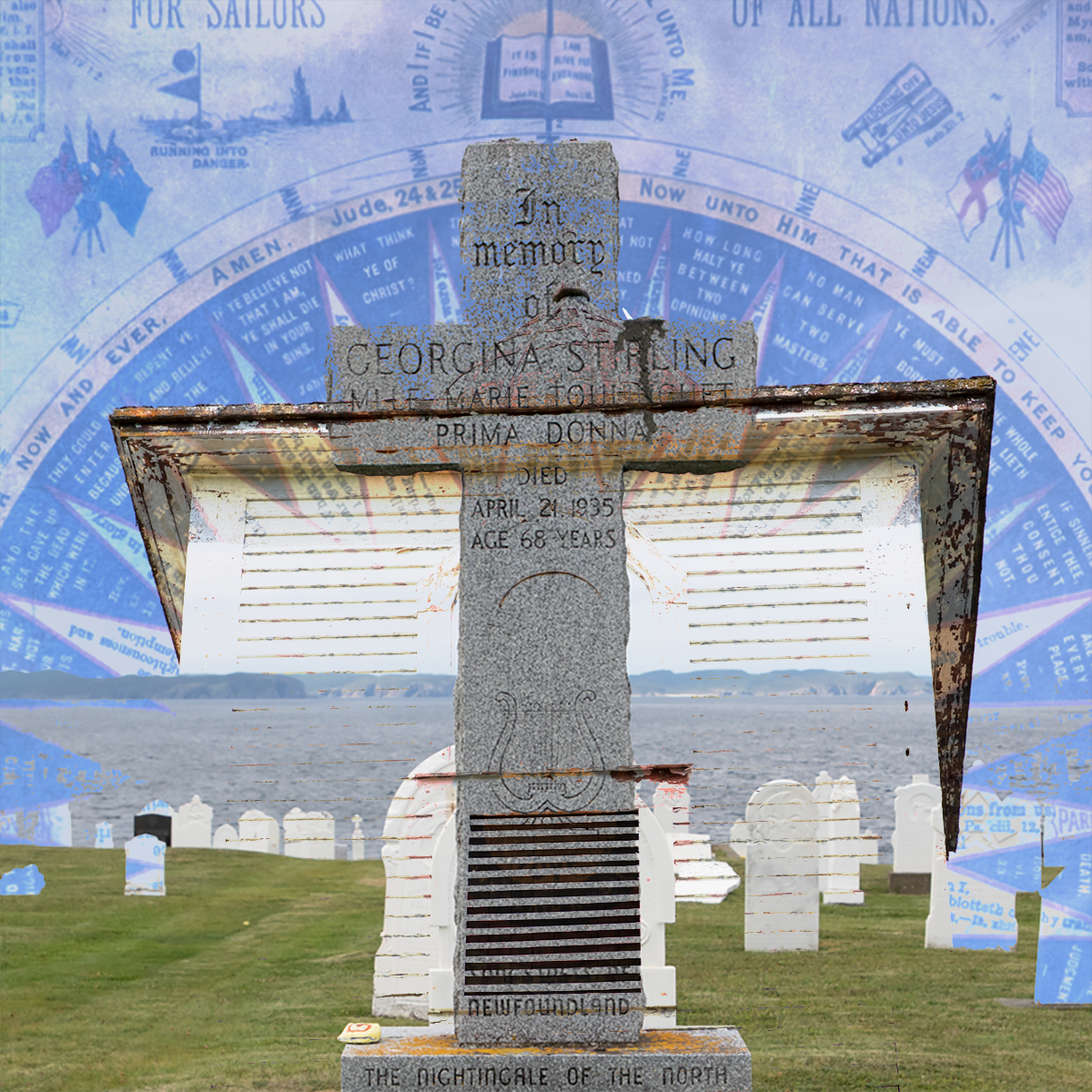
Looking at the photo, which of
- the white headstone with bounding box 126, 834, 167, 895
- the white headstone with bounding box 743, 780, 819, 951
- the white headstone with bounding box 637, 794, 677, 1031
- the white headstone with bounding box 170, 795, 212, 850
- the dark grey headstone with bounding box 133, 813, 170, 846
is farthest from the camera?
the white headstone with bounding box 170, 795, 212, 850

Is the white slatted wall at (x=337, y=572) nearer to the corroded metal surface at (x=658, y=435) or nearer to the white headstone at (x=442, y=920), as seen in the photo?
the corroded metal surface at (x=658, y=435)

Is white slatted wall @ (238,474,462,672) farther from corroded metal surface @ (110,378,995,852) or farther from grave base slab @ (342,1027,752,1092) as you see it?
grave base slab @ (342,1027,752,1092)

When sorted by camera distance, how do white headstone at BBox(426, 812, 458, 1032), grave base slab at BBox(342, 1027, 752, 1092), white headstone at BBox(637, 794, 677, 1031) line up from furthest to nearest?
1. white headstone at BBox(637, 794, 677, 1031)
2. white headstone at BBox(426, 812, 458, 1032)
3. grave base slab at BBox(342, 1027, 752, 1092)

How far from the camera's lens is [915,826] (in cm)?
1427

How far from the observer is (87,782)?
2011 centimetres

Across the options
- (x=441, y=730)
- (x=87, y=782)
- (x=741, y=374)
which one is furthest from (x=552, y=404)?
(x=87, y=782)

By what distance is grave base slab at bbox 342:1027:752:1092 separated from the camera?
143 inches

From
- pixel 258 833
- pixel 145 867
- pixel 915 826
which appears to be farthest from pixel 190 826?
pixel 915 826

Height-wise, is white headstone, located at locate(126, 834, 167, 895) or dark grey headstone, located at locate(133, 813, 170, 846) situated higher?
dark grey headstone, located at locate(133, 813, 170, 846)

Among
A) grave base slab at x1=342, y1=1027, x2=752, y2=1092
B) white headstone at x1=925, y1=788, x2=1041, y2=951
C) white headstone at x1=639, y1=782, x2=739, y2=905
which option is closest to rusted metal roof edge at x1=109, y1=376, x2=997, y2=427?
grave base slab at x1=342, y1=1027, x2=752, y2=1092

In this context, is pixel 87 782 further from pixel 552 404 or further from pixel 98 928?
pixel 552 404

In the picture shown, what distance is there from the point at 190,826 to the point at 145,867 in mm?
2493

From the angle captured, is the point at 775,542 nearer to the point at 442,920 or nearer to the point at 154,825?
the point at 442,920

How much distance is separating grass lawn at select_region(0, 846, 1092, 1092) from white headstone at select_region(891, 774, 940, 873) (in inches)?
21.4
